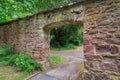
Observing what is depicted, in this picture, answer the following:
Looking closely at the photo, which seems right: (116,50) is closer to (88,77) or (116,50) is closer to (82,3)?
(88,77)

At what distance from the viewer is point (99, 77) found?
3812mm

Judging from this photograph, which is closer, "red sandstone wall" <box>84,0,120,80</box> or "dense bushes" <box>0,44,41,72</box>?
"red sandstone wall" <box>84,0,120,80</box>

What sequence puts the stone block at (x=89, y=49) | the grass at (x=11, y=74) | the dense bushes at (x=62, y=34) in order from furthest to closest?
the dense bushes at (x=62, y=34) < the grass at (x=11, y=74) < the stone block at (x=89, y=49)

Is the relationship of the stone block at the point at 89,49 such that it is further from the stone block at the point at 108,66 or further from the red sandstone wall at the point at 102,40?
the stone block at the point at 108,66

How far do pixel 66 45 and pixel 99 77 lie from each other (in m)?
10.2

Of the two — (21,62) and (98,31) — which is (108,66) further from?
(21,62)

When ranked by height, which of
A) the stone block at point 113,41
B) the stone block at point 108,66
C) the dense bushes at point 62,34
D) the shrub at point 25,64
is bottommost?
the shrub at point 25,64

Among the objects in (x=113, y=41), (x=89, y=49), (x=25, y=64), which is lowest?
(x=25, y=64)

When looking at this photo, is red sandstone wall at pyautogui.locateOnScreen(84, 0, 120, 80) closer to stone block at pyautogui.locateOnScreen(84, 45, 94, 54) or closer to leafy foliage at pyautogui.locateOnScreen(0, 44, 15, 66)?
stone block at pyautogui.locateOnScreen(84, 45, 94, 54)

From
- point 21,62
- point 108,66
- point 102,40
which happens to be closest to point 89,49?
point 102,40

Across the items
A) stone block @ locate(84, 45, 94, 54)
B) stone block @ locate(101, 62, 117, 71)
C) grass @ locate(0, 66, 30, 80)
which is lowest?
grass @ locate(0, 66, 30, 80)

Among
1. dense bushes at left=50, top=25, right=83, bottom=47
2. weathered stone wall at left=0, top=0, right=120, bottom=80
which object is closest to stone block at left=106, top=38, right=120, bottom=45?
weathered stone wall at left=0, top=0, right=120, bottom=80

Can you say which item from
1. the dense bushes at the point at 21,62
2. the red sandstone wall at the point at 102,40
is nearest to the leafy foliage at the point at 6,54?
the dense bushes at the point at 21,62

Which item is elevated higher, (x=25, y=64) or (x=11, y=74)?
(x=25, y=64)
